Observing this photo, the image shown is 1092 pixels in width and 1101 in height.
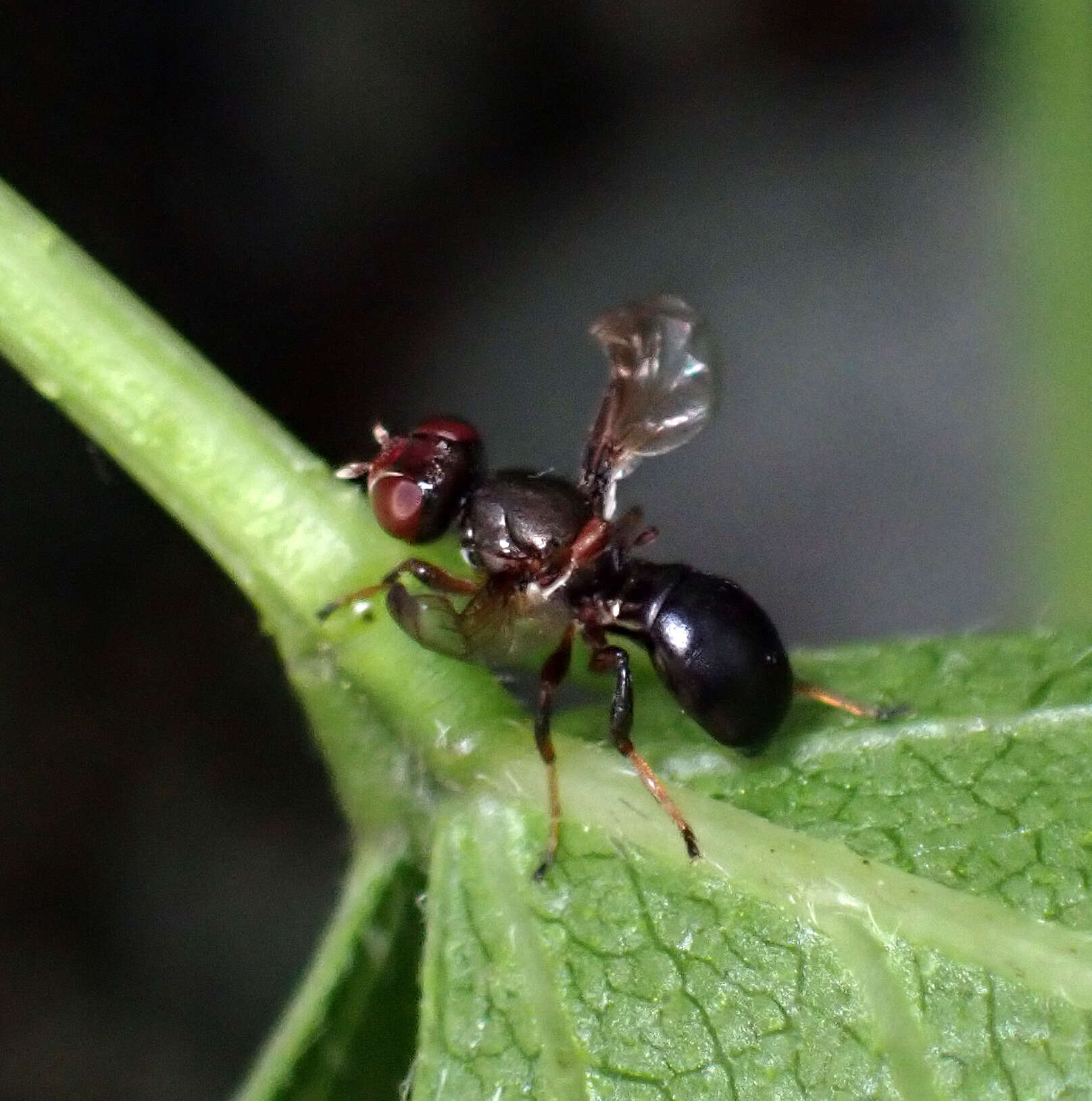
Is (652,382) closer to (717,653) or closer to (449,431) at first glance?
(449,431)

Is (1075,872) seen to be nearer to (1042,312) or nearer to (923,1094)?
(923,1094)

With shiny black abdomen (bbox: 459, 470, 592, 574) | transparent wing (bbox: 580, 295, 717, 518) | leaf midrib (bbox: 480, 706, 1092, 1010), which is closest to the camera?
leaf midrib (bbox: 480, 706, 1092, 1010)

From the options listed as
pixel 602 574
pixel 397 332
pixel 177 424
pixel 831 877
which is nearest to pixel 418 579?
pixel 177 424

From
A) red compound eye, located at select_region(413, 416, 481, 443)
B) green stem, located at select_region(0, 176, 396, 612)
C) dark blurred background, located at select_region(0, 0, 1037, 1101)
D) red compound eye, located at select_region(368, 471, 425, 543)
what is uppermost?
green stem, located at select_region(0, 176, 396, 612)

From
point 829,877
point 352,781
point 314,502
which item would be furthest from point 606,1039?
point 314,502

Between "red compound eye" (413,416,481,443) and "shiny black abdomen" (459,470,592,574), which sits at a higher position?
"red compound eye" (413,416,481,443)

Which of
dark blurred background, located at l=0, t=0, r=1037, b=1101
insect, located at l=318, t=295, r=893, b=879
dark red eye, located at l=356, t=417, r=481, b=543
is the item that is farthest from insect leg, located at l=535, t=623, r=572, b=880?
dark blurred background, located at l=0, t=0, r=1037, b=1101

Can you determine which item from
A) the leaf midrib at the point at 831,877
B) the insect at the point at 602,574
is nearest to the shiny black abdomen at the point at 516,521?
the insect at the point at 602,574

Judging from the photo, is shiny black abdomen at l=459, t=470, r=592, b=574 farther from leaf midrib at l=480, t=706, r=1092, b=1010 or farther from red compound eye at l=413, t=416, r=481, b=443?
leaf midrib at l=480, t=706, r=1092, b=1010

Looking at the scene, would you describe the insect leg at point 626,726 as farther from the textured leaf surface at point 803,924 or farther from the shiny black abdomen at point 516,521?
the shiny black abdomen at point 516,521
